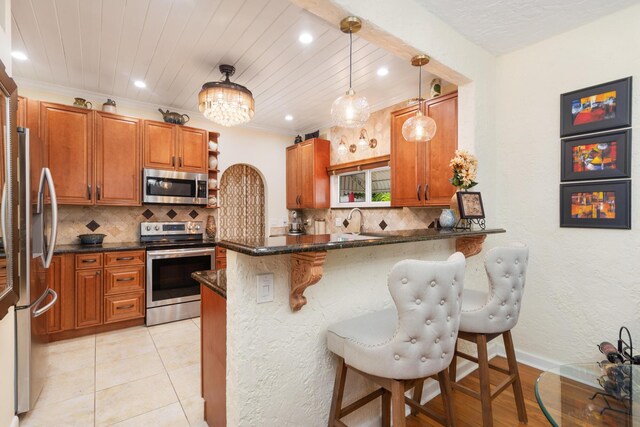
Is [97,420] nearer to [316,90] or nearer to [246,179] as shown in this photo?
[316,90]

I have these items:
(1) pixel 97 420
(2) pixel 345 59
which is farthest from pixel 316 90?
(1) pixel 97 420

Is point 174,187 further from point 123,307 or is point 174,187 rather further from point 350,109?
point 350,109

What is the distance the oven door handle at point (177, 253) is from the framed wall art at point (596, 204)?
3718mm

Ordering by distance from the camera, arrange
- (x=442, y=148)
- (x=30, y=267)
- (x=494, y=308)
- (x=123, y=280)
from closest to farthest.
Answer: (x=494, y=308)
(x=30, y=267)
(x=442, y=148)
(x=123, y=280)

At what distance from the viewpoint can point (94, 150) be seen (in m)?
3.38

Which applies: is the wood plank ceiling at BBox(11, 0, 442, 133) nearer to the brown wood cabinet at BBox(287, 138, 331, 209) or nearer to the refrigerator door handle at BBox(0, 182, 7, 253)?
the brown wood cabinet at BBox(287, 138, 331, 209)

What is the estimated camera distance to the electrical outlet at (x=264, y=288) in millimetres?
1332

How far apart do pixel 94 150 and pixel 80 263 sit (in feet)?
4.19

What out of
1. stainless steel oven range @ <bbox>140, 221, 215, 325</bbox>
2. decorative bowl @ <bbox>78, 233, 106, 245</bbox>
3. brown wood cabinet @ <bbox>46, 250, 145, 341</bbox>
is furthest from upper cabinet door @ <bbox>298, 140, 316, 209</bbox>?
decorative bowl @ <bbox>78, 233, 106, 245</bbox>

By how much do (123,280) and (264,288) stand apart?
2.83 m

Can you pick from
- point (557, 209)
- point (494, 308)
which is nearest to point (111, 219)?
point (494, 308)

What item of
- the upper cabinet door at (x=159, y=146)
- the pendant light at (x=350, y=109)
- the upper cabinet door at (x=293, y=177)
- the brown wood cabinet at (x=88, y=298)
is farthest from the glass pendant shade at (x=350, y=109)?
the brown wood cabinet at (x=88, y=298)

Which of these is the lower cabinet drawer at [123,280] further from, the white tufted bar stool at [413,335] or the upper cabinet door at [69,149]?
the white tufted bar stool at [413,335]

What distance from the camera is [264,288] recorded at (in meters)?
1.35
